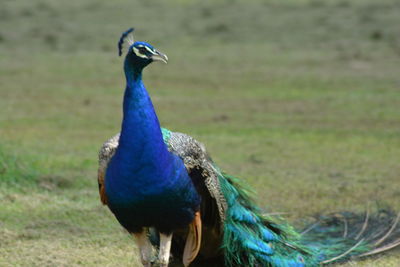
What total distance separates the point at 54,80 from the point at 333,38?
4.93m

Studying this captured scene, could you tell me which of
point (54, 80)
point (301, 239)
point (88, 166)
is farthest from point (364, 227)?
point (54, 80)

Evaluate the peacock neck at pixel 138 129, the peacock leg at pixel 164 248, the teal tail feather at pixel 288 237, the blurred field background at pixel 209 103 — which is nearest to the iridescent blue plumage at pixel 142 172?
the peacock neck at pixel 138 129

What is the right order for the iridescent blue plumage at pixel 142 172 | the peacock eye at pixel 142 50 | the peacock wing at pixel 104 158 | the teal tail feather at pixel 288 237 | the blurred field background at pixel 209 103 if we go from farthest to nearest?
the blurred field background at pixel 209 103 < the teal tail feather at pixel 288 237 < the peacock wing at pixel 104 158 < the peacock eye at pixel 142 50 < the iridescent blue plumage at pixel 142 172

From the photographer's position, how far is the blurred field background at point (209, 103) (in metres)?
6.00

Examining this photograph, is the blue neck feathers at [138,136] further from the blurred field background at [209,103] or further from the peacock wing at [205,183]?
the blurred field background at [209,103]

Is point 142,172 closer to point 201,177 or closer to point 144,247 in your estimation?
point 201,177

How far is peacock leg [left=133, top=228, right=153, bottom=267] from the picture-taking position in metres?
4.41

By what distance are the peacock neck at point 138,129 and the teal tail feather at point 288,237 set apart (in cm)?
59

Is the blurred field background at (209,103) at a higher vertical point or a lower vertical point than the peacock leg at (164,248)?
lower

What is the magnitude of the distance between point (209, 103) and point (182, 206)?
18.9 ft

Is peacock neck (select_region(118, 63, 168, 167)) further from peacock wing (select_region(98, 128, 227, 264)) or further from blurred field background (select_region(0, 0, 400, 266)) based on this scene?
blurred field background (select_region(0, 0, 400, 266))

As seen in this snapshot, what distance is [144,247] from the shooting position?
14.6 ft

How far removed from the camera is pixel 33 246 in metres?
5.25

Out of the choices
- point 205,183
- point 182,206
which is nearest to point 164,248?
point 182,206
